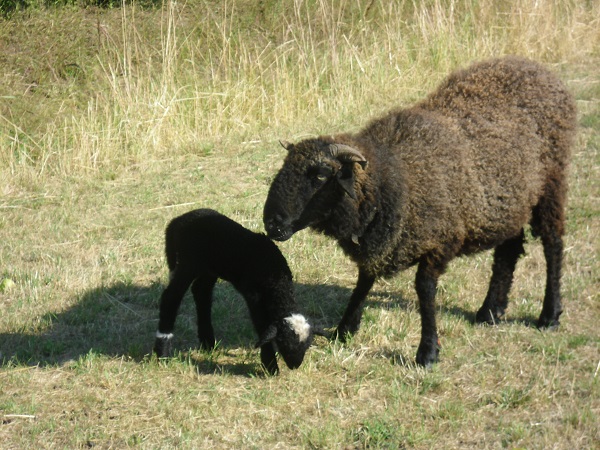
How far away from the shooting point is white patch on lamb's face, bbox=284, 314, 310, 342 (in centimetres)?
581

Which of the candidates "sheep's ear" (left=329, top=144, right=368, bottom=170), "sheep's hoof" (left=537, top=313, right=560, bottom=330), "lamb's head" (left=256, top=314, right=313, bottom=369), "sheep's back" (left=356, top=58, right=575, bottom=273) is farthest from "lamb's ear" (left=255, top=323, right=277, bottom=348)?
"sheep's hoof" (left=537, top=313, right=560, bottom=330)

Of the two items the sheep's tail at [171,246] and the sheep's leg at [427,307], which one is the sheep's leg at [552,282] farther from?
the sheep's tail at [171,246]

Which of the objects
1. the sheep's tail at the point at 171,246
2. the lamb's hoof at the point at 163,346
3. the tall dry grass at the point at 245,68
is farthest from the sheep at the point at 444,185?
the tall dry grass at the point at 245,68

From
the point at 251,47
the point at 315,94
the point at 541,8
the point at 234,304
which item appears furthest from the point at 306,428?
the point at 541,8

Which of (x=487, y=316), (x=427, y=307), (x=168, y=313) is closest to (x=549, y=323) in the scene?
(x=487, y=316)

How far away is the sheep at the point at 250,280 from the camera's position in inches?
230

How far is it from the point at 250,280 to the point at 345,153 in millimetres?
1238

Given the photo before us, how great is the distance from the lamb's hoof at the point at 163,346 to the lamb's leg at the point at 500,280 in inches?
99.2

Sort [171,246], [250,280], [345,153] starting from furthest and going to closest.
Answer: [171,246], [250,280], [345,153]

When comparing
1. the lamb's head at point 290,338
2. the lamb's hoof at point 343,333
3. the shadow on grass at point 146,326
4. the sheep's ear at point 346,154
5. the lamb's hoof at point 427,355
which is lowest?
the shadow on grass at point 146,326

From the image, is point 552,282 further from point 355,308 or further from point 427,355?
point 355,308

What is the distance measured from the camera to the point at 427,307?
5957 mm

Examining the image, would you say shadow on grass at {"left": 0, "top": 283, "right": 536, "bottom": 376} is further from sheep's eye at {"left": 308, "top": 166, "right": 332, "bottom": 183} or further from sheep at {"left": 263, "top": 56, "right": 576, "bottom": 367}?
sheep's eye at {"left": 308, "top": 166, "right": 332, "bottom": 183}

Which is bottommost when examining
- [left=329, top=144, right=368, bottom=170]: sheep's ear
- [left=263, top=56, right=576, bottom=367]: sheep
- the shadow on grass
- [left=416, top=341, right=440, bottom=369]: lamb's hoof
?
the shadow on grass
